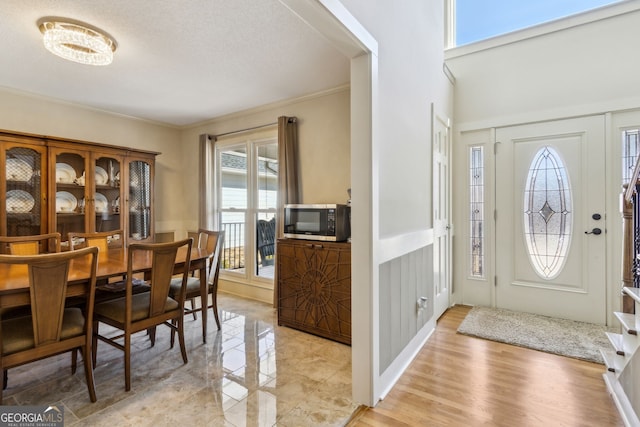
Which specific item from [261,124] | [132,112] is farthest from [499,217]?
[132,112]

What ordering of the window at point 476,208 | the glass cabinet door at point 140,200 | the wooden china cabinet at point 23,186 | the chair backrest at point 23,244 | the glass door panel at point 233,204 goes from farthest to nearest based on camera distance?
1. the glass door panel at point 233,204
2. the glass cabinet door at point 140,200
3. the window at point 476,208
4. the wooden china cabinet at point 23,186
5. the chair backrest at point 23,244

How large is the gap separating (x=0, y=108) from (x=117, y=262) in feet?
7.92

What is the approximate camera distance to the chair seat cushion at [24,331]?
5.29 feet

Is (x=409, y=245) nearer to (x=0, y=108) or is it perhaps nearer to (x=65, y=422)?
(x=65, y=422)

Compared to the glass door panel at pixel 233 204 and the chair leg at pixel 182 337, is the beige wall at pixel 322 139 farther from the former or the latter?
the chair leg at pixel 182 337

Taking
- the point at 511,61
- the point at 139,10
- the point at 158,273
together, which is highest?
the point at 511,61

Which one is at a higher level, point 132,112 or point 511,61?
point 511,61

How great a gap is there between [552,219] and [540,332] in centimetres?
117

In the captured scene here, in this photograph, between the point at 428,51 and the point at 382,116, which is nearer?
the point at 382,116

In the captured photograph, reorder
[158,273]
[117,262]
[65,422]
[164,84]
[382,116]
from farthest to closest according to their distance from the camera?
1. [164,84]
2. [117,262]
3. [158,273]
4. [382,116]
5. [65,422]

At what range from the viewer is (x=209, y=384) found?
2016 mm

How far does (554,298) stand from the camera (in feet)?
10.4

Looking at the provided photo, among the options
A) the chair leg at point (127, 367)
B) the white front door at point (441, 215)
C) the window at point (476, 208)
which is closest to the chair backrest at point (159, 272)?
the chair leg at point (127, 367)

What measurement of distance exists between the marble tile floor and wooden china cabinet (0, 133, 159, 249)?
5.03ft
